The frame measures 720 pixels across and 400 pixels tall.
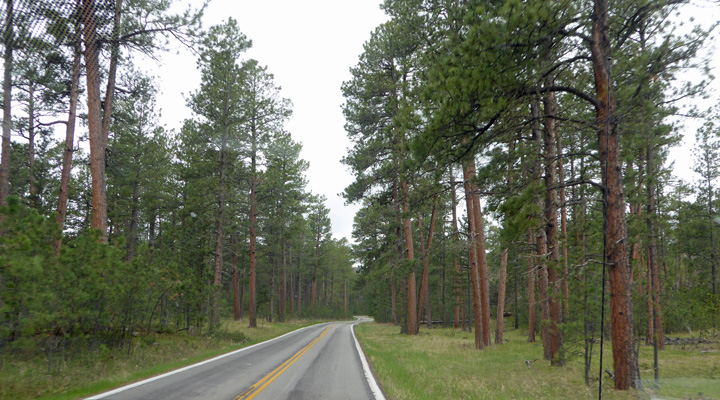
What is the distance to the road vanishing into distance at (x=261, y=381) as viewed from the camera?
256 inches

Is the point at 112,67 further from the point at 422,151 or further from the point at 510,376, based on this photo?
the point at 510,376

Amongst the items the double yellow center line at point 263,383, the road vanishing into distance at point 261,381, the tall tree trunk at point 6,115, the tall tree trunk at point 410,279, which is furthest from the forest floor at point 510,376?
the tall tree trunk at point 6,115

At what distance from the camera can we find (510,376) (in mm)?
10070

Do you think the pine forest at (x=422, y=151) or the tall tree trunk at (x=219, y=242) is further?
the tall tree trunk at (x=219, y=242)

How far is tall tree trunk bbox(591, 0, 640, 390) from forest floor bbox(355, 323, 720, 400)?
0.50 meters

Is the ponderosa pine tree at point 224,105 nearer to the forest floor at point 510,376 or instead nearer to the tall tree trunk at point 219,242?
the tall tree trunk at point 219,242

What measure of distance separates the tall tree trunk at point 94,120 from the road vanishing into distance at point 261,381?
5.50 m

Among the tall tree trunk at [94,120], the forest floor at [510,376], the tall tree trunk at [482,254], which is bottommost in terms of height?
the forest floor at [510,376]

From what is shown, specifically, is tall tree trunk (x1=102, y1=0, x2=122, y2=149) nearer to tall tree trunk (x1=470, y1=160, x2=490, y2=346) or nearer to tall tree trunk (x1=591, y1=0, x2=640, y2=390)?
tall tree trunk (x1=591, y1=0, x2=640, y2=390)

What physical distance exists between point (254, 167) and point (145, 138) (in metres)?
7.90

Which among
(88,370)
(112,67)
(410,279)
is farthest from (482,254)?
(112,67)

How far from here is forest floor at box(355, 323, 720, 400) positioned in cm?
712

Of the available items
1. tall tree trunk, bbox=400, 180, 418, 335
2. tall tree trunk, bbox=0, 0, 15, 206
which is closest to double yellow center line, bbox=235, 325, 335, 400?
tall tree trunk, bbox=0, 0, 15, 206

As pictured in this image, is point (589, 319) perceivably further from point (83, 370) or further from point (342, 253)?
point (342, 253)
